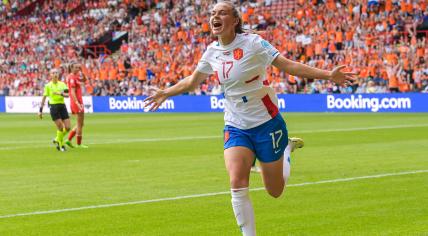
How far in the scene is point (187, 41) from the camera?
5469 centimetres

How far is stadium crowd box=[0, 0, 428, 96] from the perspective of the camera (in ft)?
143

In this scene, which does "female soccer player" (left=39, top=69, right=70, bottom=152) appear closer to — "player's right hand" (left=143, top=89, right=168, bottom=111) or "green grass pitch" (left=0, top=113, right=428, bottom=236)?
"green grass pitch" (left=0, top=113, right=428, bottom=236)

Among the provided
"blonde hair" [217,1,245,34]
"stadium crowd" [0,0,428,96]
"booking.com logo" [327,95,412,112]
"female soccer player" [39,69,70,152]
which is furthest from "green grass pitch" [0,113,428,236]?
"stadium crowd" [0,0,428,96]

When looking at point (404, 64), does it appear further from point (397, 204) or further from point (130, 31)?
point (397, 204)

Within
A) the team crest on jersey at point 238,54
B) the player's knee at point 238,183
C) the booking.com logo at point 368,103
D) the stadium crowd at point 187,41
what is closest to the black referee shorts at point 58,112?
the team crest on jersey at point 238,54

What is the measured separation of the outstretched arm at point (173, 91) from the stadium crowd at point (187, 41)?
3146 centimetres

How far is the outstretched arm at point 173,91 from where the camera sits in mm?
9031

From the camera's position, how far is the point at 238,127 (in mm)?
8680

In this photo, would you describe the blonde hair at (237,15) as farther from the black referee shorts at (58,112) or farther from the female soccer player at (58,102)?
the black referee shorts at (58,112)

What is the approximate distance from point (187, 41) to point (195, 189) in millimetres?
41413

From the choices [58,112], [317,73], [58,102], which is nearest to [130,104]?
[58,102]

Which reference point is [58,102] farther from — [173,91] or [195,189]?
[173,91]

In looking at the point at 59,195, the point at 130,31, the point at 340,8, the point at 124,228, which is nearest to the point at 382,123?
the point at 340,8

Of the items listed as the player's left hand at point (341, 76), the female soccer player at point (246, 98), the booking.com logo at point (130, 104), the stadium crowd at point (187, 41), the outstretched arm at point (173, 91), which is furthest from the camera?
the booking.com logo at point (130, 104)
